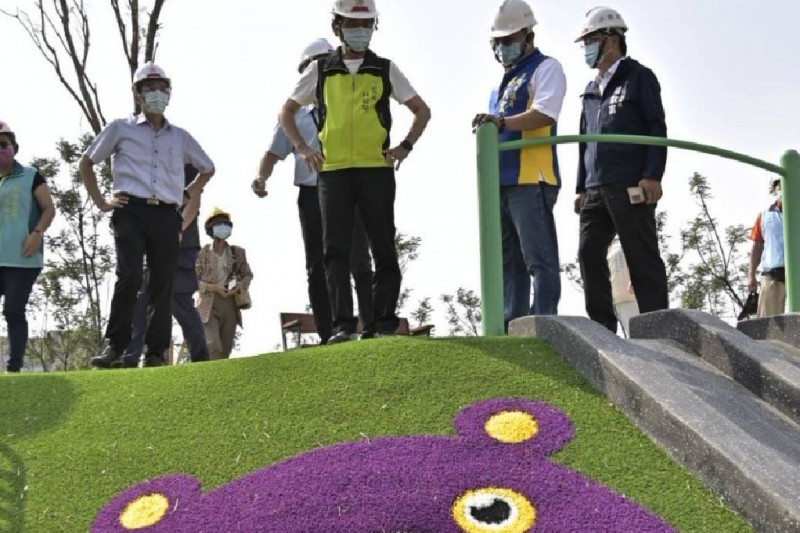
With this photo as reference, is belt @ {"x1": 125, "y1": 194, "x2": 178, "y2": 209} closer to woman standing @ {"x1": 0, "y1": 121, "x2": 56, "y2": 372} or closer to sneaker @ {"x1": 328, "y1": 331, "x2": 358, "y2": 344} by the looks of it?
woman standing @ {"x1": 0, "y1": 121, "x2": 56, "y2": 372}

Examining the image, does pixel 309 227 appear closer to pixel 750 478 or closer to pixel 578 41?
pixel 578 41

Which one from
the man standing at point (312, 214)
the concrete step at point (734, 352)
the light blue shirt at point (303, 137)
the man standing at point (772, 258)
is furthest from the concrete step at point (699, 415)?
the man standing at point (772, 258)

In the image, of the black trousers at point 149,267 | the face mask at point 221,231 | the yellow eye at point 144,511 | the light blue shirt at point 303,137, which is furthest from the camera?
the face mask at point 221,231

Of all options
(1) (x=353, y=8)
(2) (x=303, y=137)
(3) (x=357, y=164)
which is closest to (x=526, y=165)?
(3) (x=357, y=164)

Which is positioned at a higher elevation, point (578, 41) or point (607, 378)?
point (578, 41)

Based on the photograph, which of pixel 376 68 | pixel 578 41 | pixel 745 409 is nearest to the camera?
pixel 745 409

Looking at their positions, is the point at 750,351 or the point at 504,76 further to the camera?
the point at 504,76

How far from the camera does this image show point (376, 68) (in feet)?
18.0

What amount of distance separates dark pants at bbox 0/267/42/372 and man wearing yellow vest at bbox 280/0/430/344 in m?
2.56

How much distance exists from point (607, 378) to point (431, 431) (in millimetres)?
819

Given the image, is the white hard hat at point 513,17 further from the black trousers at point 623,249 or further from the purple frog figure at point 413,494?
the purple frog figure at point 413,494

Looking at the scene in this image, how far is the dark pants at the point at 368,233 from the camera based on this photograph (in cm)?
545

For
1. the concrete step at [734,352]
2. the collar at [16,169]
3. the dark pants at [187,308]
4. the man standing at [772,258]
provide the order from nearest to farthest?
1. the concrete step at [734,352]
2. the collar at [16,169]
3. the dark pants at [187,308]
4. the man standing at [772,258]

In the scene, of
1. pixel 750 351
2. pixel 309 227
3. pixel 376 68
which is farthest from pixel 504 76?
pixel 750 351
